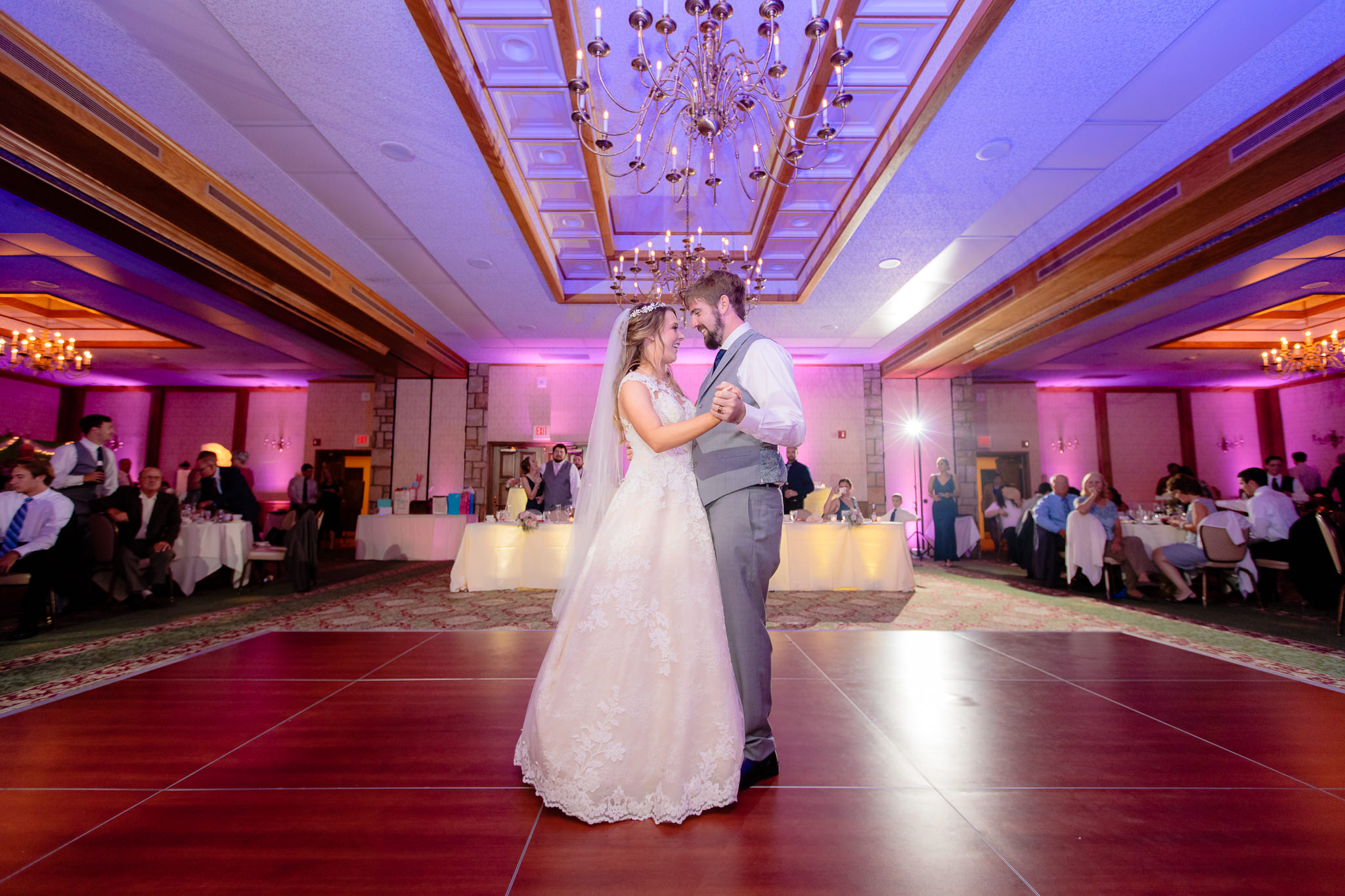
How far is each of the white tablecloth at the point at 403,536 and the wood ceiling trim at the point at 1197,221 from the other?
8671 millimetres

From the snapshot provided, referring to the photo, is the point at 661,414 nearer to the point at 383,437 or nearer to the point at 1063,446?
the point at 383,437

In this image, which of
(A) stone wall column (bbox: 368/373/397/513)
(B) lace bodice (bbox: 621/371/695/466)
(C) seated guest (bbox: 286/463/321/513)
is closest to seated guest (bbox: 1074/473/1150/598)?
(B) lace bodice (bbox: 621/371/695/466)

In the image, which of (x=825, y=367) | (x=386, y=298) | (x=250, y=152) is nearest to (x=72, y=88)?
(x=250, y=152)

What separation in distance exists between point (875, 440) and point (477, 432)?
769 cm

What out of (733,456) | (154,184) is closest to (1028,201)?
(733,456)

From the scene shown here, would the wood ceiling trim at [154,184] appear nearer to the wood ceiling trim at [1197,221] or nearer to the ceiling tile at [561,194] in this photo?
the ceiling tile at [561,194]

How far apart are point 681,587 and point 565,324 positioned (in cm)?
773

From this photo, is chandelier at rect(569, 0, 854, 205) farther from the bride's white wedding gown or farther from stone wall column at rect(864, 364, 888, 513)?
stone wall column at rect(864, 364, 888, 513)

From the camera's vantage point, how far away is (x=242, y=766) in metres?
1.88

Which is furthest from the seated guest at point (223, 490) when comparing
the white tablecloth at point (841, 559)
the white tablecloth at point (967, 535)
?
the white tablecloth at point (967, 535)

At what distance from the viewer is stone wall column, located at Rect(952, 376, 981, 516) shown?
1076 centimetres

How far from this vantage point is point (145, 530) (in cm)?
526

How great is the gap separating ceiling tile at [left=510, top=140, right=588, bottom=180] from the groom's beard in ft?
12.3

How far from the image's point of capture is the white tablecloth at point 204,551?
18.2 feet
